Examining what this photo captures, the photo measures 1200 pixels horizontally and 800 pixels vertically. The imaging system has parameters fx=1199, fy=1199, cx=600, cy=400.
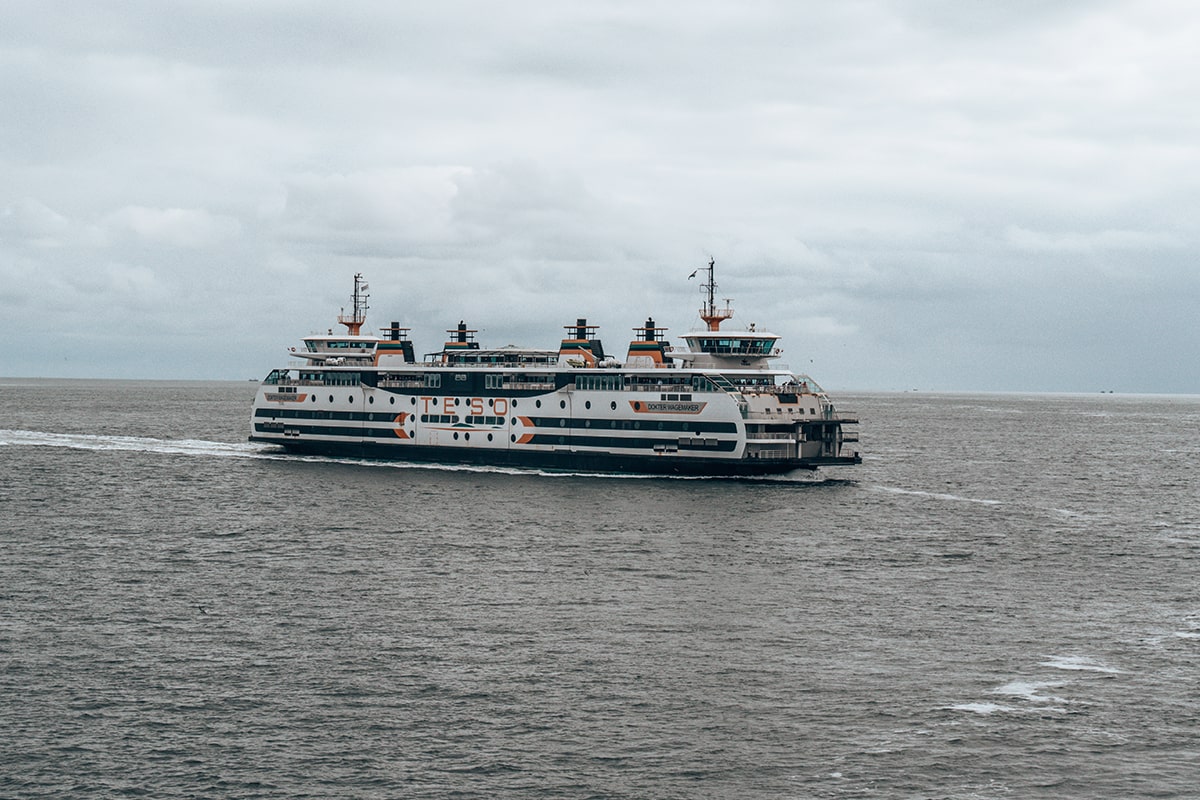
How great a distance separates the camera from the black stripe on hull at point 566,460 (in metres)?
90.7

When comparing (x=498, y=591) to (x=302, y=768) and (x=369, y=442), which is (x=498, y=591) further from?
(x=369, y=442)

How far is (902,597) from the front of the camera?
51.9 m

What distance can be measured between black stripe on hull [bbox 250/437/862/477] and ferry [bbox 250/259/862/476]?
118mm

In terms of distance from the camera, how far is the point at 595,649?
4288 centimetres

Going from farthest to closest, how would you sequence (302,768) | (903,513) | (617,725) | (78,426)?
(78,426)
(903,513)
(617,725)
(302,768)

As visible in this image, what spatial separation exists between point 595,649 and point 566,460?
55.8 m

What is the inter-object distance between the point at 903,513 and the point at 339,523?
122 feet

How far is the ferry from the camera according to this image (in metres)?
91.4

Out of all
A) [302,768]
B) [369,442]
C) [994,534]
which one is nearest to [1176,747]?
[302,768]

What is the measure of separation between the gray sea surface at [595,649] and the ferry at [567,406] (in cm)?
970

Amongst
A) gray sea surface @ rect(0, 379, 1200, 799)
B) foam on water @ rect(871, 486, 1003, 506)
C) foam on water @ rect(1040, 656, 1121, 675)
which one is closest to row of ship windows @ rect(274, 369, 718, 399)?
gray sea surface @ rect(0, 379, 1200, 799)

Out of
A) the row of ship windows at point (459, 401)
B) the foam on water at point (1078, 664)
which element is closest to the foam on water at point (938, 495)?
the row of ship windows at point (459, 401)

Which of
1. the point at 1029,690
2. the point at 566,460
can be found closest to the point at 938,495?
the point at 566,460

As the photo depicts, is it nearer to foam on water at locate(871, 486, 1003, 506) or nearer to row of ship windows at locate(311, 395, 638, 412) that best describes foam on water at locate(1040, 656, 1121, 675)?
foam on water at locate(871, 486, 1003, 506)
